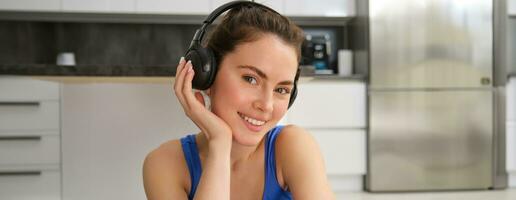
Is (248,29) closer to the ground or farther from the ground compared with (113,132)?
farther from the ground

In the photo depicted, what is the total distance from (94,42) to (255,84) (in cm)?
326

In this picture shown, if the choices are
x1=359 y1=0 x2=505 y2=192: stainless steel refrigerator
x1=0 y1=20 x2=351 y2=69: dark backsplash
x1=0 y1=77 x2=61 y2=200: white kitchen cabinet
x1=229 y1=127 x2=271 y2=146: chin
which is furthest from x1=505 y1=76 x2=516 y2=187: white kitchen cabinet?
x1=229 y1=127 x2=271 y2=146: chin

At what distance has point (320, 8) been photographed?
3.79 m

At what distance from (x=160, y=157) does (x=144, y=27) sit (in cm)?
304

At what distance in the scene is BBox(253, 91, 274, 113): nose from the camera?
3.21 feet

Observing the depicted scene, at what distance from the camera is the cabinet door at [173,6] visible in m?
3.69

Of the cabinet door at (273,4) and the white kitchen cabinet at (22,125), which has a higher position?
the cabinet door at (273,4)

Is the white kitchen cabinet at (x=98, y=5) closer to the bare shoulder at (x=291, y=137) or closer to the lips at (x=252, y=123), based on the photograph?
the bare shoulder at (x=291, y=137)

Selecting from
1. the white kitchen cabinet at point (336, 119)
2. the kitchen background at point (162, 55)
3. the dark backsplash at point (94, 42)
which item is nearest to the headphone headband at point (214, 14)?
the kitchen background at point (162, 55)

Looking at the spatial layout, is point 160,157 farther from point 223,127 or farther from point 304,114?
point 304,114

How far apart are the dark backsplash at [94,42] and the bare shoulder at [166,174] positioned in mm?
2982

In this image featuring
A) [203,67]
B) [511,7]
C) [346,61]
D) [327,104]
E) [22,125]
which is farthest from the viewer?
[346,61]

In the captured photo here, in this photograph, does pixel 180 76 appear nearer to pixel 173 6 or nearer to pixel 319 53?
pixel 173 6

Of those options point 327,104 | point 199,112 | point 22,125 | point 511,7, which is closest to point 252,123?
point 199,112
